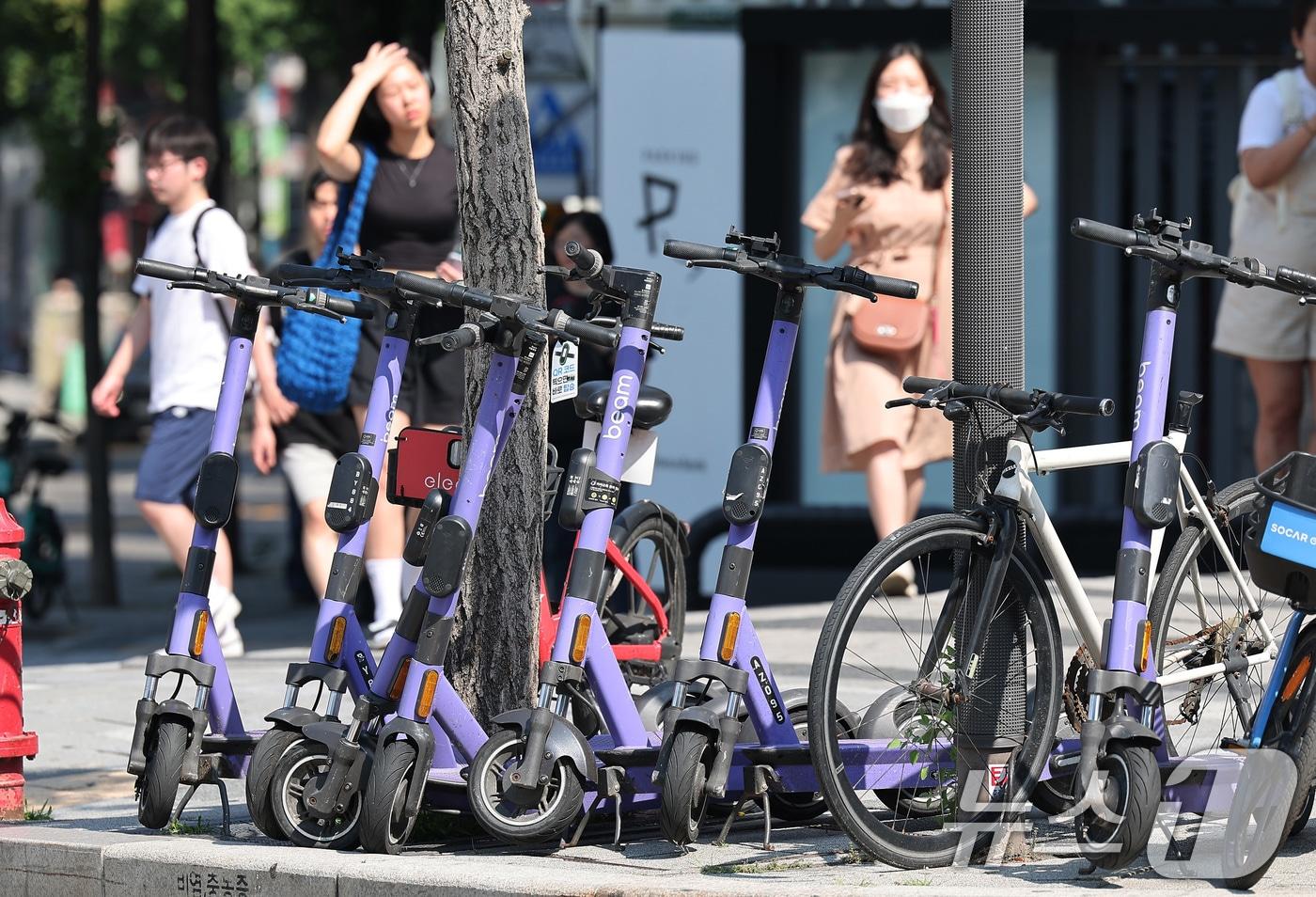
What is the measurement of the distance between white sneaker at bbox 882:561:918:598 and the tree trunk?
1.18 m

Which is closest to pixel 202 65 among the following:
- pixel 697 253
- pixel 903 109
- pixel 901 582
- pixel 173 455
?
pixel 173 455

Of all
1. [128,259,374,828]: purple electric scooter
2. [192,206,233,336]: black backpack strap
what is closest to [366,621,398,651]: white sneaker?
[192,206,233,336]: black backpack strap

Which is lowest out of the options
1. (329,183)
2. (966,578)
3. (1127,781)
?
(1127,781)

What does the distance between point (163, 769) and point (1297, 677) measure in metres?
2.67

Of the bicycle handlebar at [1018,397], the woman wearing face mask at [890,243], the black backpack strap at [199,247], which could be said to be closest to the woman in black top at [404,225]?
the black backpack strap at [199,247]

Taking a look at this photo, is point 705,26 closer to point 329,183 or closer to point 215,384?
point 329,183

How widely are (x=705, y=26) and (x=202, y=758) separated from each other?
6.06 m

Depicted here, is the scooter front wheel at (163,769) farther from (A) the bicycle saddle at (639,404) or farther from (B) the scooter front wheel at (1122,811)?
(B) the scooter front wheel at (1122,811)

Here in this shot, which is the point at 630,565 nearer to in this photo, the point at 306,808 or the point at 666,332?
the point at 666,332

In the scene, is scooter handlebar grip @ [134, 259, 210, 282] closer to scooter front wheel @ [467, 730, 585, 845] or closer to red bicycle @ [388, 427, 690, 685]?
red bicycle @ [388, 427, 690, 685]

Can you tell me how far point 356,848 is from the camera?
5.08m

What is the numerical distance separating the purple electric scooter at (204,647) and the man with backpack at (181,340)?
8.31ft

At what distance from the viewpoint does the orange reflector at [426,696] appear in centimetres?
499

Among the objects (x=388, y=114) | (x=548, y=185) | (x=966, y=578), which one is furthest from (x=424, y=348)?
(x=548, y=185)
